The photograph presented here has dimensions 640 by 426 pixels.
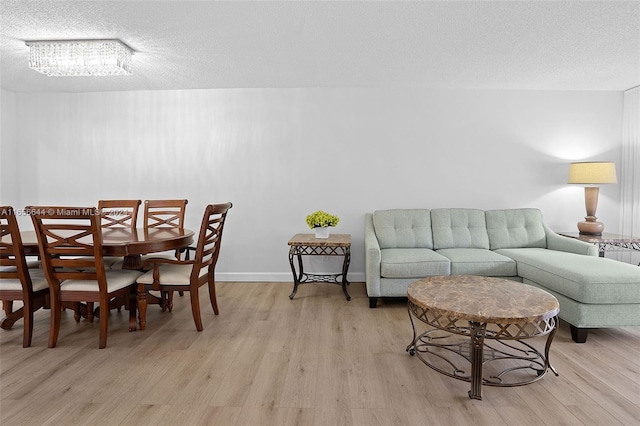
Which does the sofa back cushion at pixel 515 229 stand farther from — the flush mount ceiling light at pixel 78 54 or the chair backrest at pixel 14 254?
the chair backrest at pixel 14 254

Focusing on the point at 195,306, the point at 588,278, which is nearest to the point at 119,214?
the point at 195,306

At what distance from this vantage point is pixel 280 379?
7.23 feet

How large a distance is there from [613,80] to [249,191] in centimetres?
423

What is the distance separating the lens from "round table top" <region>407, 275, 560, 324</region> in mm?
2002

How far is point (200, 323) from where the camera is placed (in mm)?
2951

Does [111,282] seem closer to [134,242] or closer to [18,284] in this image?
[134,242]

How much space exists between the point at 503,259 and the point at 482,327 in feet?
5.84

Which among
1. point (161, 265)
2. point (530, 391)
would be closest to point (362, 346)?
point (530, 391)

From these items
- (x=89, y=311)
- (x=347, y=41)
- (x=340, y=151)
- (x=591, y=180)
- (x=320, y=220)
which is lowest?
(x=89, y=311)

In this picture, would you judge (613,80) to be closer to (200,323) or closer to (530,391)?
(530,391)

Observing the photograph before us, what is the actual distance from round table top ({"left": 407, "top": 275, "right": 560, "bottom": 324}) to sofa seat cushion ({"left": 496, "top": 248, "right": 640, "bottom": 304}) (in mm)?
499

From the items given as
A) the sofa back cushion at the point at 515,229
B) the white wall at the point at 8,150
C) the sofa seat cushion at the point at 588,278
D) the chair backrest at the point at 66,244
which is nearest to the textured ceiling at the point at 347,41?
the white wall at the point at 8,150

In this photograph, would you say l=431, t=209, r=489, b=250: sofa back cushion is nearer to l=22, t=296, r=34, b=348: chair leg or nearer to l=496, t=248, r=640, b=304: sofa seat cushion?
l=496, t=248, r=640, b=304: sofa seat cushion

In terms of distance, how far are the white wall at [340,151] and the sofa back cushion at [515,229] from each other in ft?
1.00
